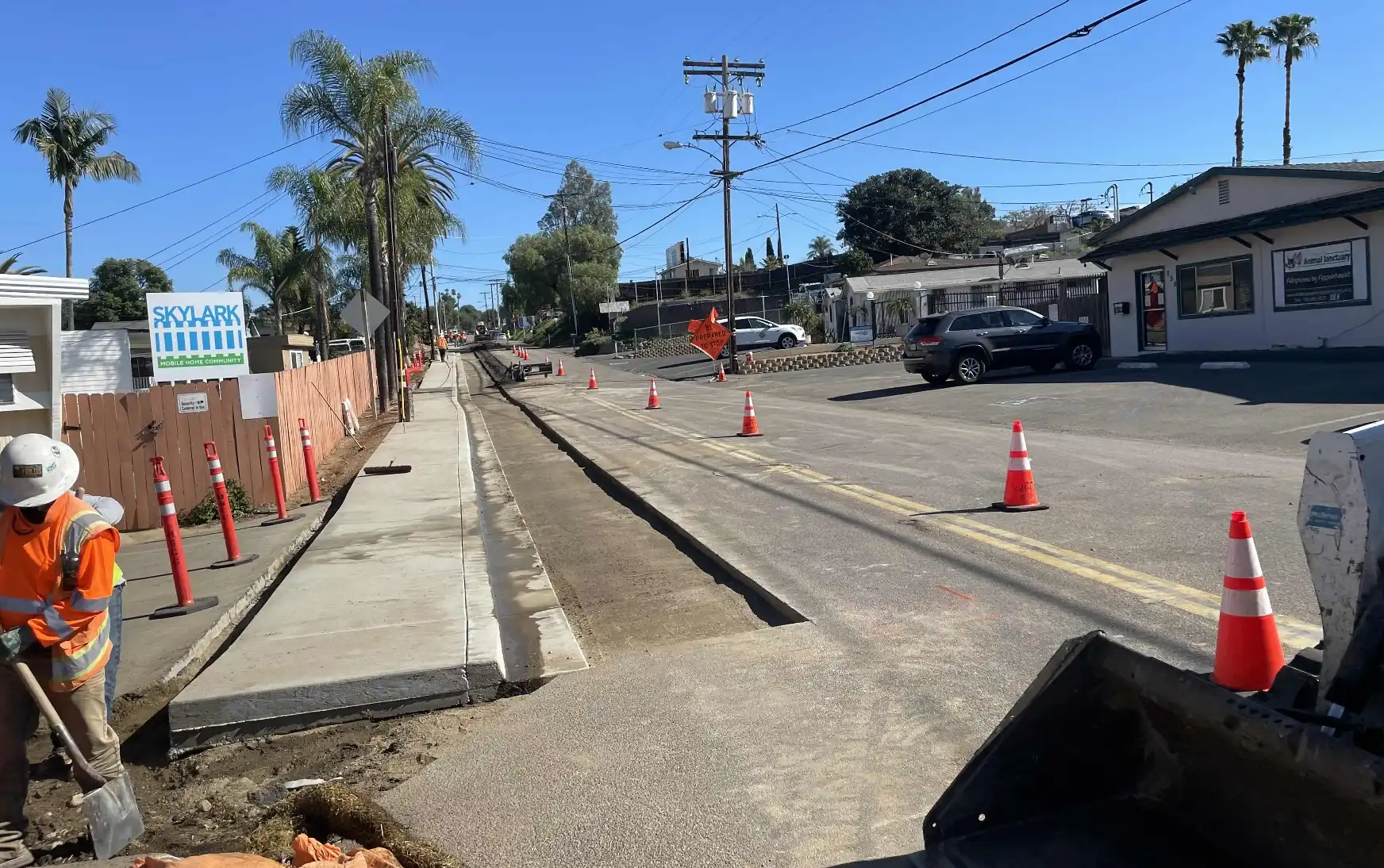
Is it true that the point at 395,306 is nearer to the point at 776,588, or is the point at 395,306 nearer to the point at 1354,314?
the point at 1354,314

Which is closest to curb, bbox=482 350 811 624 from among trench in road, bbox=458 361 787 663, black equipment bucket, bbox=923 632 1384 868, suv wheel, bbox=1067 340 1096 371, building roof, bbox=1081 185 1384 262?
trench in road, bbox=458 361 787 663

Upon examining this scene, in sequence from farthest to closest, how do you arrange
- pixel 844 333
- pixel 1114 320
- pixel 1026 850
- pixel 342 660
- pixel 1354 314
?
pixel 844 333
pixel 1114 320
pixel 1354 314
pixel 342 660
pixel 1026 850

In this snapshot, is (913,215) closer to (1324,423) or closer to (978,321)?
(978,321)

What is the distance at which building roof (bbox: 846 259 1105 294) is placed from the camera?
47625 millimetres

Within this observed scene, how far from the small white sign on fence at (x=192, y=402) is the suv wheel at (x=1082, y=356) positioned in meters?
19.3

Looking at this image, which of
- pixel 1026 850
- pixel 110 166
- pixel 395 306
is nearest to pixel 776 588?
pixel 1026 850

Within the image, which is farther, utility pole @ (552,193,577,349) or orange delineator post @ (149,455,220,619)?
utility pole @ (552,193,577,349)

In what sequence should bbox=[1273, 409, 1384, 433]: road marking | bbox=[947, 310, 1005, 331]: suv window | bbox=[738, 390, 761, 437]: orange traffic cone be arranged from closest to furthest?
1. bbox=[1273, 409, 1384, 433]: road marking
2. bbox=[738, 390, 761, 437]: orange traffic cone
3. bbox=[947, 310, 1005, 331]: suv window

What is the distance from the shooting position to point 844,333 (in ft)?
177

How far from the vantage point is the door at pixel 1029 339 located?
2461 centimetres

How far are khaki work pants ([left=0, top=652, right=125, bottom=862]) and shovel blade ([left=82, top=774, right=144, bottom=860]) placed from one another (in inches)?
5.5

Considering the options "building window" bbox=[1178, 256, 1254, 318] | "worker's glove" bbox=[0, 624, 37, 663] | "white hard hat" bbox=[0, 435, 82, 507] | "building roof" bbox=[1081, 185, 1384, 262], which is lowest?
"worker's glove" bbox=[0, 624, 37, 663]

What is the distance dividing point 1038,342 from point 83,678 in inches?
917

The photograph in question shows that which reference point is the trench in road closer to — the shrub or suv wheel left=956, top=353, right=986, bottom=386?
the shrub
